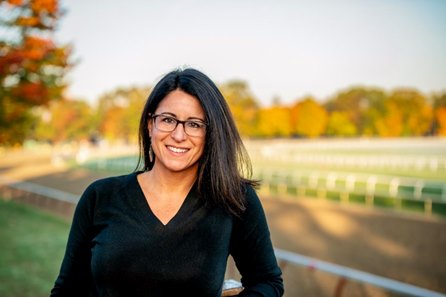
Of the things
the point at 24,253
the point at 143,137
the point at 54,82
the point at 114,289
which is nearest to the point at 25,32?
the point at 54,82

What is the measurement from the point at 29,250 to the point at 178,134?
634cm

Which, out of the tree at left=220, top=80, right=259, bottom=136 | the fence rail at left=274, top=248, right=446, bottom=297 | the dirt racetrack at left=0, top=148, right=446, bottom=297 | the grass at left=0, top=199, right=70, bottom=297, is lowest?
the dirt racetrack at left=0, top=148, right=446, bottom=297

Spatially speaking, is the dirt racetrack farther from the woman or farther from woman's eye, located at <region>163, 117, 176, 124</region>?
woman's eye, located at <region>163, 117, 176, 124</region>

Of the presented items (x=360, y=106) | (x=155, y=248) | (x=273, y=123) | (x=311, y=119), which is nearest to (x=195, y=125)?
(x=155, y=248)

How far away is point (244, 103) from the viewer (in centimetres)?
8169

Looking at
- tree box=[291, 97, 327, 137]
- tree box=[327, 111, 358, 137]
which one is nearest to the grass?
tree box=[327, 111, 358, 137]

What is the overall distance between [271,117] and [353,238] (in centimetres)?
6741

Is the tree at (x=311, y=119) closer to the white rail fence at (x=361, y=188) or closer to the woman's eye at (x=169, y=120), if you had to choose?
the white rail fence at (x=361, y=188)

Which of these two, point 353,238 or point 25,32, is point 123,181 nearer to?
point 25,32

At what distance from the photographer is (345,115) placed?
76.6 m

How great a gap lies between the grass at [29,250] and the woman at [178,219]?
4.28 metres

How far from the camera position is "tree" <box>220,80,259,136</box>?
72.3m

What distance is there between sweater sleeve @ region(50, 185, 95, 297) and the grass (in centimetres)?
408

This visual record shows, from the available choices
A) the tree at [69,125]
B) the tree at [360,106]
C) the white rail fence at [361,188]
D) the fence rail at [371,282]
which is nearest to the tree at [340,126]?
the tree at [360,106]
